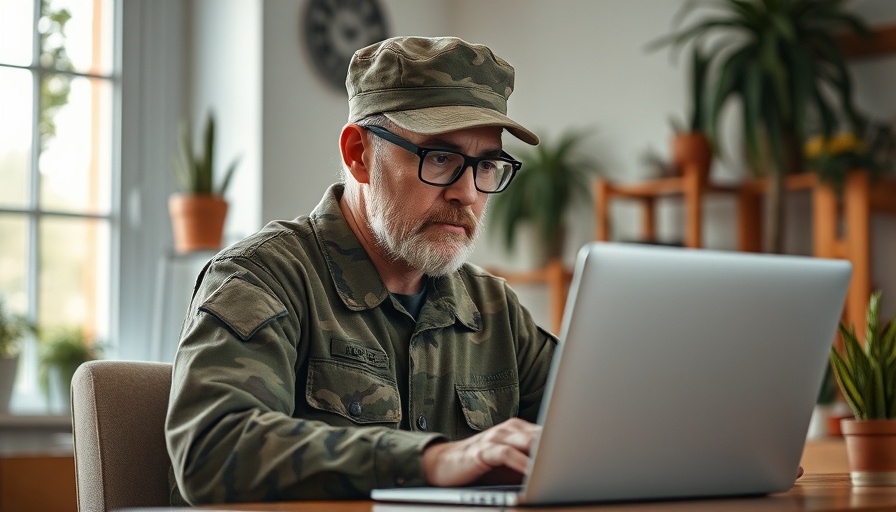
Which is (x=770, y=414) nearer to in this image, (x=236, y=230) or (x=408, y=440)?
(x=408, y=440)

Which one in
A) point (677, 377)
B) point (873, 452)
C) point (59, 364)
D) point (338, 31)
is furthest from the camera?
point (338, 31)

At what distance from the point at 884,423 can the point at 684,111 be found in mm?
2700

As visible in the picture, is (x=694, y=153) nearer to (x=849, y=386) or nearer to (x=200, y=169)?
(x=200, y=169)

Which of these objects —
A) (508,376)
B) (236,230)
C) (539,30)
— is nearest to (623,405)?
(508,376)

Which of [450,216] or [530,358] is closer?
[450,216]

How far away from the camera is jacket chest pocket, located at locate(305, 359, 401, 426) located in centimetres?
138

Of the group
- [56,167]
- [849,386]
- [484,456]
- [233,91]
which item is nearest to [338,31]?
[233,91]

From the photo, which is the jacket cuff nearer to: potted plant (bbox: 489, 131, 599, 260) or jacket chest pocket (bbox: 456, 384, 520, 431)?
jacket chest pocket (bbox: 456, 384, 520, 431)

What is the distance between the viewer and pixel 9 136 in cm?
361

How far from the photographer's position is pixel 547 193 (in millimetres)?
4035

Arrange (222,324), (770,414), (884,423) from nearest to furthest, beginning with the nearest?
(770,414), (222,324), (884,423)

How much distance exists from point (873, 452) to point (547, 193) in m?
2.76

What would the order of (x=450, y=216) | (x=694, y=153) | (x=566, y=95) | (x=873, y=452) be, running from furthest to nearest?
1. (x=566, y=95)
2. (x=694, y=153)
3. (x=450, y=216)
4. (x=873, y=452)

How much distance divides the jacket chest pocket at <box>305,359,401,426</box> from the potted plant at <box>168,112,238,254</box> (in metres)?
2.25
